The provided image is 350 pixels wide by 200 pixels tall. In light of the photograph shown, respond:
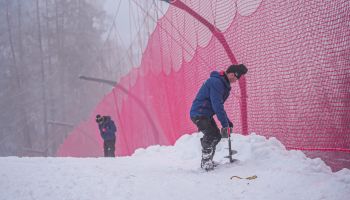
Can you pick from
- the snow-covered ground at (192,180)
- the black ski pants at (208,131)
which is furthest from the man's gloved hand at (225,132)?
the snow-covered ground at (192,180)

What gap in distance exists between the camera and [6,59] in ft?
111

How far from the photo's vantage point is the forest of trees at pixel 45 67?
31.6 metres


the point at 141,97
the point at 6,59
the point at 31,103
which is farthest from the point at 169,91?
the point at 6,59

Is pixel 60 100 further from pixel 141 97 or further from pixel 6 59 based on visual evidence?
pixel 141 97

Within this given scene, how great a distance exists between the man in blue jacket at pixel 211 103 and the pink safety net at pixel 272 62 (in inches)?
38.7

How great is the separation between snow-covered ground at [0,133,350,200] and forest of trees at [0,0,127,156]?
2689 cm

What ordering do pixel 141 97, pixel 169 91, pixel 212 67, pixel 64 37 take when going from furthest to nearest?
1. pixel 64 37
2. pixel 141 97
3. pixel 169 91
4. pixel 212 67

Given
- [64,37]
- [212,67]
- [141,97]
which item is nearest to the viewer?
[212,67]

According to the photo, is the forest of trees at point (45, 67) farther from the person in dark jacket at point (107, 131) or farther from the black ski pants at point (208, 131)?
the black ski pants at point (208, 131)

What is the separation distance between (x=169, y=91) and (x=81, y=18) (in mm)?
29569

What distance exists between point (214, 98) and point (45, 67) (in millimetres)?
32395

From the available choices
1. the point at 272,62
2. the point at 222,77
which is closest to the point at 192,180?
the point at 222,77

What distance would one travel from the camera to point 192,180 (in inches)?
169

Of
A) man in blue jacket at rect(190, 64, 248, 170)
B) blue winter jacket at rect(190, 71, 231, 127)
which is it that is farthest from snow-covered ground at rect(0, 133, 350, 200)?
blue winter jacket at rect(190, 71, 231, 127)
